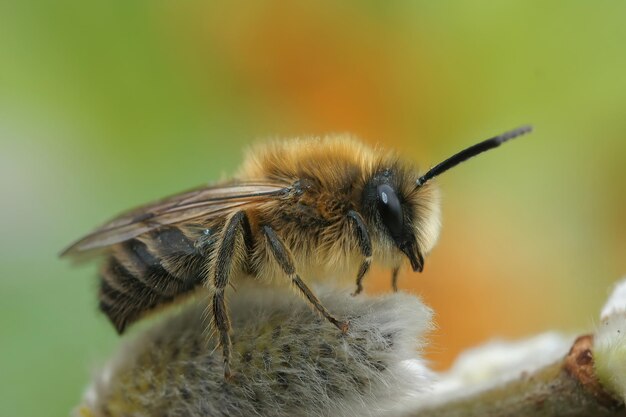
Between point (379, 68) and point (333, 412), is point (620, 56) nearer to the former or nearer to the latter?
point (379, 68)

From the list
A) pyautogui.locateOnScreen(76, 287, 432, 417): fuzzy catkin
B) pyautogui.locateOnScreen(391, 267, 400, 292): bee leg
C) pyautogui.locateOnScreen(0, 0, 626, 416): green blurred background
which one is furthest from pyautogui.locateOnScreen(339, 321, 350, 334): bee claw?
pyautogui.locateOnScreen(0, 0, 626, 416): green blurred background

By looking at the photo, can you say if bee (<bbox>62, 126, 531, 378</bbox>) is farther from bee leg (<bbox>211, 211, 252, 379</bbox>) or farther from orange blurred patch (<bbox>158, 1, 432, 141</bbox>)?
orange blurred patch (<bbox>158, 1, 432, 141</bbox>)

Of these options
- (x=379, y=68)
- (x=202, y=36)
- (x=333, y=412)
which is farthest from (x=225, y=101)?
(x=333, y=412)

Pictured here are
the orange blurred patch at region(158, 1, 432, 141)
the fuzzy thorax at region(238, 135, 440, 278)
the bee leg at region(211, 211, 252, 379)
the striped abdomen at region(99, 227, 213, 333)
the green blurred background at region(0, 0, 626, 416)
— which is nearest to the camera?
the bee leg at region(211, 211, 252, 379)

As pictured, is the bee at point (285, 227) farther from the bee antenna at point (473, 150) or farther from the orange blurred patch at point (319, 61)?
the orange blurred patch at point (319, 61)

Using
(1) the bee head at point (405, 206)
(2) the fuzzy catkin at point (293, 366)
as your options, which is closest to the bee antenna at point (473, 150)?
(1) the bee head at point (405, 206)
